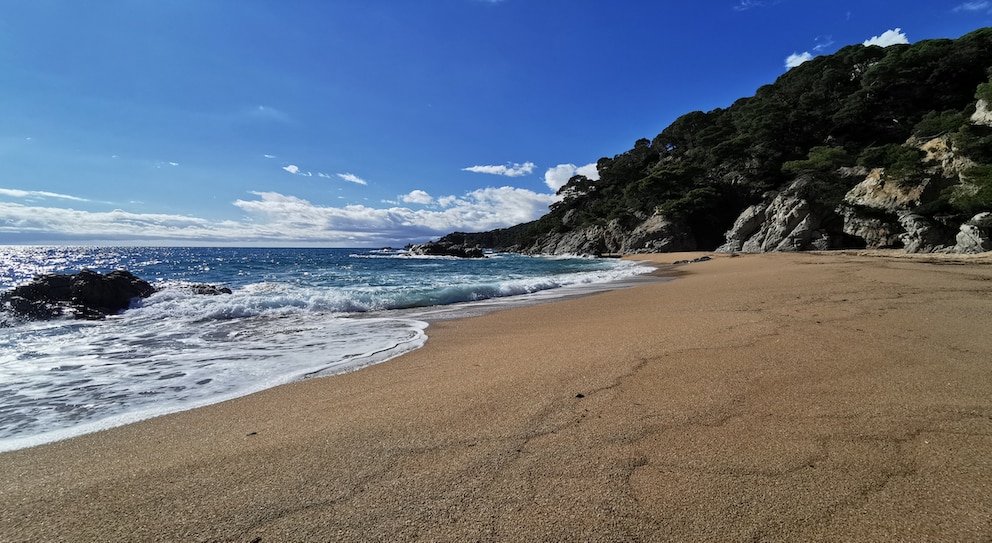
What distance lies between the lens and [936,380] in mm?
2891

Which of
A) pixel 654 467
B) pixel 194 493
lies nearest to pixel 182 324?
pixel 194 493

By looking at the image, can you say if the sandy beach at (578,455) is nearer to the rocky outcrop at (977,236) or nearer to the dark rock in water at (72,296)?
the dark rock in water at (72,296)

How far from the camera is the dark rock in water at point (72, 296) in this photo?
963 cm

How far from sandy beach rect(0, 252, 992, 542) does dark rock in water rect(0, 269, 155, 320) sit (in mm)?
10240

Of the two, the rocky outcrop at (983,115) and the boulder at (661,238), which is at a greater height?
the rocky outcrop at (983,115)

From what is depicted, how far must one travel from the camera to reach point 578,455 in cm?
218

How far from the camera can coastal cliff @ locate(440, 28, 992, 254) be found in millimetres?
21625

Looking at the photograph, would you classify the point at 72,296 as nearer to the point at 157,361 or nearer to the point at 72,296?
the point at 72,296

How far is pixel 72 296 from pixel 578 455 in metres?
14.9

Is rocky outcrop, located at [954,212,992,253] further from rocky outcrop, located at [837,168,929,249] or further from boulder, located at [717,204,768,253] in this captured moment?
boulder, located at [717,204,768,253]

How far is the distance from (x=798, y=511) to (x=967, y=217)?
26.4 metres

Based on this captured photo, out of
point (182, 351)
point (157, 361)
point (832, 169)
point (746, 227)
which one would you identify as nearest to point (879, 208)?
point (746, 227)

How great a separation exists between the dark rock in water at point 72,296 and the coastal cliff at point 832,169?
30.1 meters

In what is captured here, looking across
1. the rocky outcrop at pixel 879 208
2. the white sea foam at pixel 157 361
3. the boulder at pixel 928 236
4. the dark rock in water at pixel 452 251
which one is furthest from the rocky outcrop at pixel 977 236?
the dark rock in water at pixel 452 251
